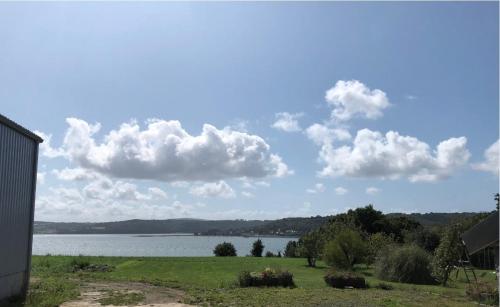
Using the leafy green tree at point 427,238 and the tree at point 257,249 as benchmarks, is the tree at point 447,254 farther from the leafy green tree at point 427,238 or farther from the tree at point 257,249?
the tree at point 257,249

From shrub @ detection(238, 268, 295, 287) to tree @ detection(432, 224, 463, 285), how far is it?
9.50 meters

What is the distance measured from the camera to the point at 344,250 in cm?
4034

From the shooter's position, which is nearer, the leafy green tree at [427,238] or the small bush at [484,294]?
the small bush at [484,294]

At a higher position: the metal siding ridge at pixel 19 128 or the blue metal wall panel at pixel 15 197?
the metal siding ridge at pixel 19 128

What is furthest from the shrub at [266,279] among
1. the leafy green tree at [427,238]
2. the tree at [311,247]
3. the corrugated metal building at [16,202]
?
the leafy green tree at [427,238]

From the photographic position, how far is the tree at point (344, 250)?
3991cm

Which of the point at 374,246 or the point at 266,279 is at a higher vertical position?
the point at 374,246

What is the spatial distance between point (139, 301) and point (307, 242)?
3076 cm

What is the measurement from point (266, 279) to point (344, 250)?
53.1 feet

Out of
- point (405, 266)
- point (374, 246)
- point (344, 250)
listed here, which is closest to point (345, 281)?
point (405, 266)

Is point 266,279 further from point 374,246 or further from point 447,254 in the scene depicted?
point 374,246

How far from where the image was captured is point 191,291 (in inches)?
859

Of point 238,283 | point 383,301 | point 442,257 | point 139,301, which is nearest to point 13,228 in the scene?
point 139,301

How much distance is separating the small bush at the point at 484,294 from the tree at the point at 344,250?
57.8 feet
